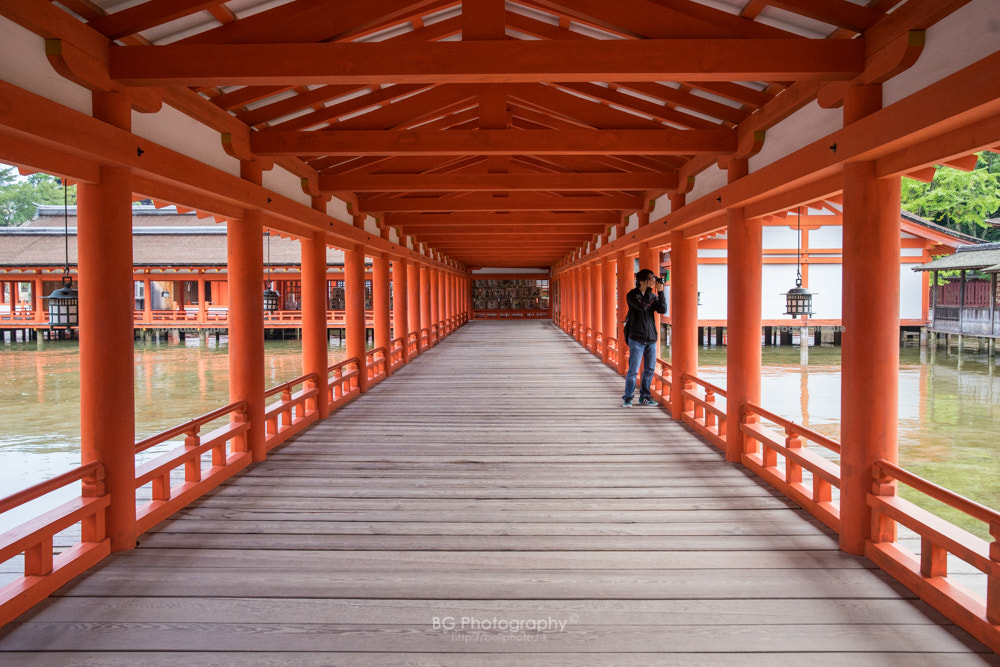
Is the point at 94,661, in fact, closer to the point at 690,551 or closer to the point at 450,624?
the point at 450,624

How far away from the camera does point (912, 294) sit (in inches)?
759

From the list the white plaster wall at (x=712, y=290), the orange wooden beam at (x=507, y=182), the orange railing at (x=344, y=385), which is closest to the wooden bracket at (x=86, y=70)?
the orange wooden beam at (x=507, y=182)

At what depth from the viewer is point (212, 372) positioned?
16.0 meters

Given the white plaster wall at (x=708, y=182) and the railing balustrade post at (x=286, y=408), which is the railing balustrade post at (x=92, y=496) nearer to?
the railing balustrade post at (x=286, y=408)

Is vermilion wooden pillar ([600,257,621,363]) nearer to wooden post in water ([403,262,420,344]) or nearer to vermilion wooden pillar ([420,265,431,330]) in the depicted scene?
wooden post in water ([403,262,420,344])

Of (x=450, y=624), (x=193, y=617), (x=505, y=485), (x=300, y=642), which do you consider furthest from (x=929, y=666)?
(x=193, y=617)

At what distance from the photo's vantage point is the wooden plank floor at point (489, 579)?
2.54 meters

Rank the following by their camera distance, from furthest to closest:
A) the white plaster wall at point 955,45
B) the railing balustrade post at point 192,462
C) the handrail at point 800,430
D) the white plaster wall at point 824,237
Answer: the white plaster wall at point 824,237 → the railing balustrade post at point 192,462 → the handrail at point 800,430 → the white plaster wall at point 955,45

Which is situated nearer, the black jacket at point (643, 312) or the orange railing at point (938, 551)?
the orange railing at point (938, 551)

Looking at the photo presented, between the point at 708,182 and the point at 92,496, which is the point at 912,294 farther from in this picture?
the point at 92,496

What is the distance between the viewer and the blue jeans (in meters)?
7.44

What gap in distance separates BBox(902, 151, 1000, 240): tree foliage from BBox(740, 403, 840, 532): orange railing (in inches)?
896

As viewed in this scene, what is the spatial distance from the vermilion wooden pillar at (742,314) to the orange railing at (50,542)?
464cm

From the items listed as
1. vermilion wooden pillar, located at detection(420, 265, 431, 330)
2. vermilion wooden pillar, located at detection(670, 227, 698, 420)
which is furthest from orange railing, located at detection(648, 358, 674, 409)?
vermilion wooden pillar, located at detection(420, 265, 431, 330)
